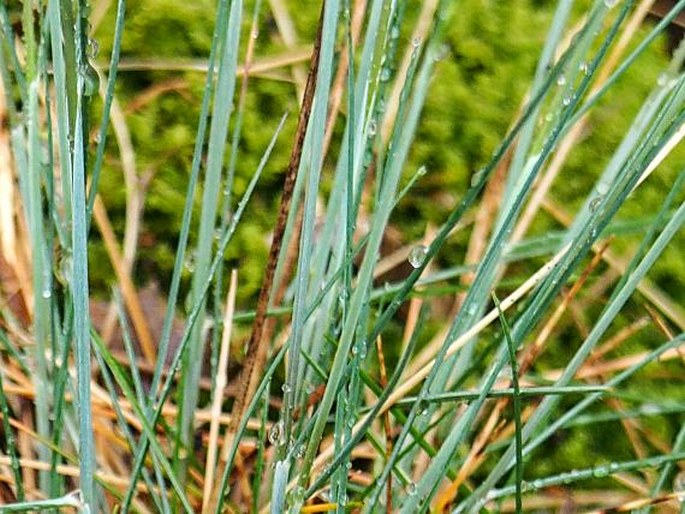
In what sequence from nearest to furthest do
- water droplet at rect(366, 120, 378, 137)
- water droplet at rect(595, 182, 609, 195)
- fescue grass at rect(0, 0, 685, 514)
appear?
fescue grass at rect(0, 0, 685, 514) < water droplet at rect(366, 120, 378, 137) < water droplet at rect(595, 182, 609, 195)

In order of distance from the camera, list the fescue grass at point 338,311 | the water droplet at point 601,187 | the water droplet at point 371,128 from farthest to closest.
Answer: the water droplet at point 601,187 → the water droplet at point 371,128 → the fescue grass at point 338,311

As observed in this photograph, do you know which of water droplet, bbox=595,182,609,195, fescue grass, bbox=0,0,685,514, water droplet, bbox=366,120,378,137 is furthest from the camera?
water droplet, bbox=595,182,609,195

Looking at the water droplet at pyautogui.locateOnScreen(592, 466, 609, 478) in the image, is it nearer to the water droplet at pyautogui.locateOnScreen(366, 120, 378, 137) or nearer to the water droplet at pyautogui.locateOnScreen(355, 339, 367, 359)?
the water droplet at pyautogui.locateOnScreen(355, 339, 367, 359)

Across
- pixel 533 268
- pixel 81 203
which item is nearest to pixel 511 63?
pixel 533 268

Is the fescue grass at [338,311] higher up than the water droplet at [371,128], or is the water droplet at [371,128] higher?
the water droplet at [371,128]

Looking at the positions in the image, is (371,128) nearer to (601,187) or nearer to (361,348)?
(361,348)

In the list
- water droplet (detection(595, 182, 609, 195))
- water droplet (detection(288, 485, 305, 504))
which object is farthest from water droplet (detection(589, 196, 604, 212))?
water droplet (detection(288, 485, 305, 504))

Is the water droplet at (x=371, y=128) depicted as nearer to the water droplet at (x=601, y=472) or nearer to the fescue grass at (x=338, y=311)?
the fescue grass at (x=338, y=311)

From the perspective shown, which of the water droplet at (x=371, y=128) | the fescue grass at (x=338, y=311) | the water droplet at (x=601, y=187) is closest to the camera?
the fescue grass at (x=338, y=311)

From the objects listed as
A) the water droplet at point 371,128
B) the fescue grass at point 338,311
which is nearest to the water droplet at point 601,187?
the fescue grass at point 338,311

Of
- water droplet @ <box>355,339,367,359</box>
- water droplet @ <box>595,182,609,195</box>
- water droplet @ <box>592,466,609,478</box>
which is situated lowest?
water droplet @ <box>592,466,609,478</box>

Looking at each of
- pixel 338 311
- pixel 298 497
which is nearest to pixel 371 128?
pixel 338 311
